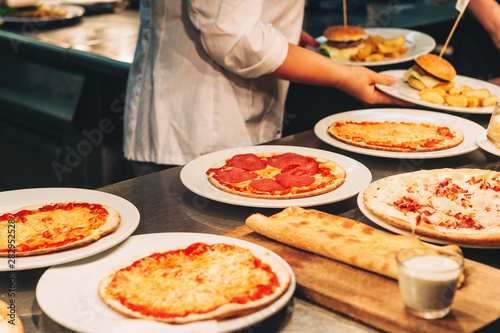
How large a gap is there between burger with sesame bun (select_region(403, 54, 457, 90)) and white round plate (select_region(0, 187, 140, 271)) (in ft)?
5.17

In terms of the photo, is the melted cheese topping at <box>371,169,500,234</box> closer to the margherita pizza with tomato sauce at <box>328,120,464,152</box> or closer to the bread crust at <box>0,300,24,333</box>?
the margherita pizza with tomato sauce at <box>328,120,464,152</box>

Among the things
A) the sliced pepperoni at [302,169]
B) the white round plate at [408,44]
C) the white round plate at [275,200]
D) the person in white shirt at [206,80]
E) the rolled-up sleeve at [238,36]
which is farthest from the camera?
the white round plate at [408,44]

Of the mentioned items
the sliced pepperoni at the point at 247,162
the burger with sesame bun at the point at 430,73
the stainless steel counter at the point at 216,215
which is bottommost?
the stainless steel counter at the point at 216,215

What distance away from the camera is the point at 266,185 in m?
1.71

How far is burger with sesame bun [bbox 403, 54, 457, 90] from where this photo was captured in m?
2.63

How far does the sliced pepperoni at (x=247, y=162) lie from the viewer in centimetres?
188

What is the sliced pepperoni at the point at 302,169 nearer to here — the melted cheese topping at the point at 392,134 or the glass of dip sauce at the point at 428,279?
the melted cheese topping at the point at 392,134

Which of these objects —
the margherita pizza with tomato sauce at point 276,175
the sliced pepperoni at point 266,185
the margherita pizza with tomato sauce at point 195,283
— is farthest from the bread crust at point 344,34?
the margherita pizza with tomato sauce at point 195,283

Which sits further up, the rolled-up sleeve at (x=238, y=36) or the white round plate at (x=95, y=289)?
the rolled-up sleeve at (x=238, y=36)

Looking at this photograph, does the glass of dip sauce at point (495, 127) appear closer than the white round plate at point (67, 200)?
No

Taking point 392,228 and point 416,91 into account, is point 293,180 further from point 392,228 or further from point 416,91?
point 416,91

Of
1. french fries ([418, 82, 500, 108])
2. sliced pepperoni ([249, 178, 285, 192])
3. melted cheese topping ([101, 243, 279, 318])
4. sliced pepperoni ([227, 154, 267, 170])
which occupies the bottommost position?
sliced pepperoni ([227, 154, 267, 170])

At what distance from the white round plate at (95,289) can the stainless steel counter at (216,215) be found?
50 mm

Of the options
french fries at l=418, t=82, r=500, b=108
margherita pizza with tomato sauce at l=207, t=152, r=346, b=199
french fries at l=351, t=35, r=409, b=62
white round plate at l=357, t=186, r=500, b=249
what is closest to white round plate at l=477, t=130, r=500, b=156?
french fries at l=418, t=82, r=500, b=108
